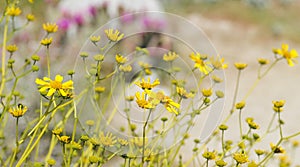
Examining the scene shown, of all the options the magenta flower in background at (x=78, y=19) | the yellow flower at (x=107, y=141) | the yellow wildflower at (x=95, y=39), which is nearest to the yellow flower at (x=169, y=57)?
the yellow wildflower at (x=95, y=39)

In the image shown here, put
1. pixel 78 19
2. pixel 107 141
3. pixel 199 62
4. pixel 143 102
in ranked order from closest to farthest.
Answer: pixel 143 102
pixel 107 141
pixel 199 62
pixel 78 19

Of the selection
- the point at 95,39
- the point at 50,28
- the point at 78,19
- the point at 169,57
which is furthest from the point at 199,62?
the point at 78,19

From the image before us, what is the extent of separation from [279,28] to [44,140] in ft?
16.0

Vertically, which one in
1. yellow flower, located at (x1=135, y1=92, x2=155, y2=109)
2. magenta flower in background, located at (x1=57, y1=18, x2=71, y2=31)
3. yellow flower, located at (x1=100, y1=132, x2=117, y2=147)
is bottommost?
yellow flower, located at (x1=100, y1=132, x2=117, y2=147)

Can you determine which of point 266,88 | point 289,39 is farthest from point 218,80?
point 289,39

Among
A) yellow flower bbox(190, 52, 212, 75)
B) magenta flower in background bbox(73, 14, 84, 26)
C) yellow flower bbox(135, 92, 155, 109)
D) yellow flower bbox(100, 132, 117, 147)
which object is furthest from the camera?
magenta flower in background bbox(73, 14, 84, 26)

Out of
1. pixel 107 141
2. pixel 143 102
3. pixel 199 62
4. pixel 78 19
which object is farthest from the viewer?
pixel 78 19

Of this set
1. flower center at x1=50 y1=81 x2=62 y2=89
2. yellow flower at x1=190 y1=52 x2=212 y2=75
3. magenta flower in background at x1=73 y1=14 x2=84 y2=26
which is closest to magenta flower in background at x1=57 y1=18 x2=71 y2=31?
magenta flower in background at x1=73 y1=14 x2=84 y2=26

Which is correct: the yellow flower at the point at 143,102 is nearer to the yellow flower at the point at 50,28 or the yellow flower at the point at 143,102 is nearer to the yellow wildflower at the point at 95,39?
the yellow wildflower at the point at 95,39

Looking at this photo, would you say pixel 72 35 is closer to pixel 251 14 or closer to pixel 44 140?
pixel 44 140

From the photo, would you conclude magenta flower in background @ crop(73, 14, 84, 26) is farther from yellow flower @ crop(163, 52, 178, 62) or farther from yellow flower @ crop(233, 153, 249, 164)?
yellow flower @ crop(233, 153, 249, 164)

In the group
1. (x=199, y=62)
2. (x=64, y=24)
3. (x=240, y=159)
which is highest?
(x=64, y=24)

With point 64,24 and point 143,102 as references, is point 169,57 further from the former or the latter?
point 64,24

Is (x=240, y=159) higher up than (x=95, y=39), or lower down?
lower down
